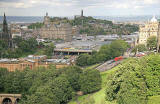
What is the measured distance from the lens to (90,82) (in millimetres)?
33969

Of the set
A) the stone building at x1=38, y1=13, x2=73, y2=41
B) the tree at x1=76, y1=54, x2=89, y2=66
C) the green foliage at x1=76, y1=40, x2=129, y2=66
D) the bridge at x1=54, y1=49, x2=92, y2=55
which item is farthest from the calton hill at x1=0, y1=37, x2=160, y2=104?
the stone building at x1=38, y1=13, x2=73, y2=41

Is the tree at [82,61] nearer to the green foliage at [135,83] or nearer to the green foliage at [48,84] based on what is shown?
the green foliage at [48,84]

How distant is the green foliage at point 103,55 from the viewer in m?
50.8

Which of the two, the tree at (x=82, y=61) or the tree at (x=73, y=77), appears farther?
the tree at (x=82, y=61)

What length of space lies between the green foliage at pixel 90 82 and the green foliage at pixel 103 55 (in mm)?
15446

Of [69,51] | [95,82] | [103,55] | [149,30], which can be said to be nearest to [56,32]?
[69,51]

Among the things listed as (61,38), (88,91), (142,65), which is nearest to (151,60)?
(142,65)

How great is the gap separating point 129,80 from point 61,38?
7173 centimetres

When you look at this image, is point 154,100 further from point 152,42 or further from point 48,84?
point 152,42

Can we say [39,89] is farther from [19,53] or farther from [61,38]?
[61,38]

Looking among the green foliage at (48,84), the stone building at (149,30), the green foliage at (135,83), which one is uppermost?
the stone building at (149,30)

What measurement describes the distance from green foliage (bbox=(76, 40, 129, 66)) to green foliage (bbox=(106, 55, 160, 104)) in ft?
76.5

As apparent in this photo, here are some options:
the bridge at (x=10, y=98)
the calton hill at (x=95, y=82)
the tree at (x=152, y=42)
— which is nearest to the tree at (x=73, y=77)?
the calton hill at (x=95, y=82)

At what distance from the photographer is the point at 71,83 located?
35.5 metres
